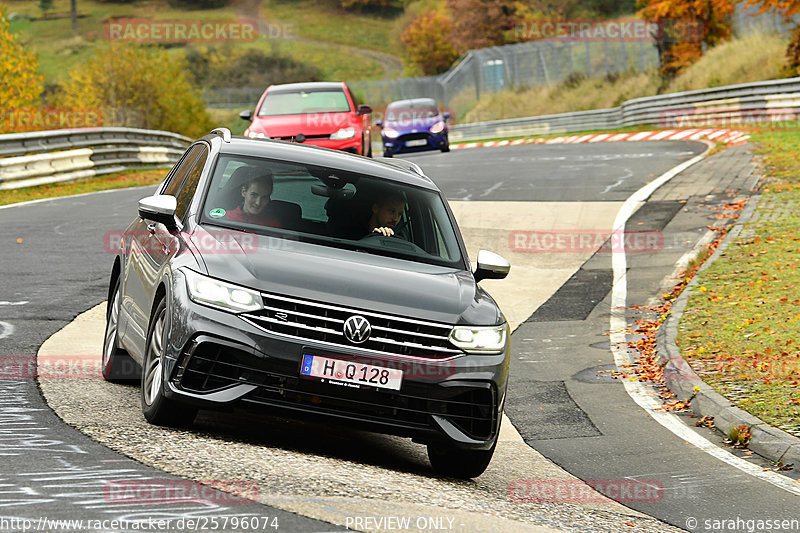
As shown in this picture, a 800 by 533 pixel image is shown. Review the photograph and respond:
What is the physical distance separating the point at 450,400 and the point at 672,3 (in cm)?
4518

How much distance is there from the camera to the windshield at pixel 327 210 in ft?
24.0

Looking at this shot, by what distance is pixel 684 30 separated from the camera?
5159 cm

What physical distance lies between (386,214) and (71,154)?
63.7 feet

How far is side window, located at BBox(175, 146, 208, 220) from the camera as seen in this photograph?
7562 millimetres

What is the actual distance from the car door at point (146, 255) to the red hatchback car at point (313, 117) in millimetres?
12592

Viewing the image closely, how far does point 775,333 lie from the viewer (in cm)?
1114

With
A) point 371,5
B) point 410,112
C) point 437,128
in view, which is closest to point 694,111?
point 437,128

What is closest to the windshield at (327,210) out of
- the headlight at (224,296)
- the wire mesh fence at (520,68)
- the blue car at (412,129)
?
the headlight at (224,296)

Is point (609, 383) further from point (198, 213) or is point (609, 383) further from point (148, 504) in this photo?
point (148, 504)

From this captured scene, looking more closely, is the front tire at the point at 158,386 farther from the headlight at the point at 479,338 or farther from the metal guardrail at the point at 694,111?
the metal guardrail at the point at 694,111

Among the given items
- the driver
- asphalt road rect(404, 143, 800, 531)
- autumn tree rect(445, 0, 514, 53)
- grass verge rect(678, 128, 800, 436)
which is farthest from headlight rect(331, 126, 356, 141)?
autumn tree rect(445, 0, 514, 53)

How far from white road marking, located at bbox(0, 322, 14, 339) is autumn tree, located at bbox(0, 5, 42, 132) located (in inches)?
2130

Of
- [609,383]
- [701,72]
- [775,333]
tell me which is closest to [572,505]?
[609,383]

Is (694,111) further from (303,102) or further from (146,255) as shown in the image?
(146,255)
